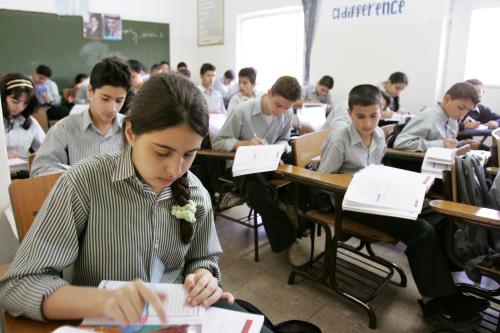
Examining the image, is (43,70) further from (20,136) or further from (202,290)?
(202,290)

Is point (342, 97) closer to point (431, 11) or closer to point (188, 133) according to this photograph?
point (431, 11)

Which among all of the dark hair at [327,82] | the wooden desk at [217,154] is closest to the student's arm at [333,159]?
→ the wooden desk at [217,154]

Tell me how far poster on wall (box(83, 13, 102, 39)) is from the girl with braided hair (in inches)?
253

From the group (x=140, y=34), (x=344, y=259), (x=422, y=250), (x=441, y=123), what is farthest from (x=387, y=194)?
(x=140, y=34)

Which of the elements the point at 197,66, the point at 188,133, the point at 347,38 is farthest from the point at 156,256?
the point at 197,66

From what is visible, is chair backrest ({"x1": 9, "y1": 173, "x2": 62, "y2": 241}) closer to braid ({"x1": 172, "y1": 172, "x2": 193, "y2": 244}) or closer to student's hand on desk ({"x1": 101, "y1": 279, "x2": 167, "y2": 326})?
braid ({"x1": 172, "y1": 172, "x2": 193, "y2": 244})

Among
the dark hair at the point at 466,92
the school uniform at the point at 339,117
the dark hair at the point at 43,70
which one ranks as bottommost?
the school uniform at the point at 339,117

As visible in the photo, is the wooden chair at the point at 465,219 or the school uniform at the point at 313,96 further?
the school uniform at the point at 313,96

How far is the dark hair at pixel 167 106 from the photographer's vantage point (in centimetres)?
76

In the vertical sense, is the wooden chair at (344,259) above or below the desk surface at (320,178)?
below

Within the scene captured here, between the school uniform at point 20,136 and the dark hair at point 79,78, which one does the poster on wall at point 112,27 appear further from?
the school uniform at point 20,136

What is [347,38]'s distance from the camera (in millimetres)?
5477

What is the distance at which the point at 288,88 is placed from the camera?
2.37 metres

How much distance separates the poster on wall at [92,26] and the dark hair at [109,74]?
536 cm
